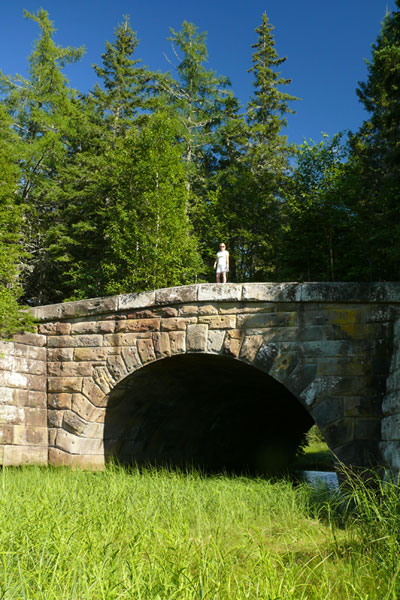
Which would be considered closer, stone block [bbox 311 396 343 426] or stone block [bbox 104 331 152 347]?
stone block [bbox 311 396 343 426]

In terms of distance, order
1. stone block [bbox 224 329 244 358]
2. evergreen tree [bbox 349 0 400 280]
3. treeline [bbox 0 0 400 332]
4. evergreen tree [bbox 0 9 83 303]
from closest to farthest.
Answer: stone block [bbox 224 329 244 358] → evergreen tree [bbox 349 0 400 280] → treeline [bbox 0 0 400 332] → evergreen tree [bbox 0 9 83 303]

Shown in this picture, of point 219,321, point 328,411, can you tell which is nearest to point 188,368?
point 219,321

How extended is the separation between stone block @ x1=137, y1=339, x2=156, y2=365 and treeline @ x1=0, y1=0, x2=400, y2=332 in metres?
4.21

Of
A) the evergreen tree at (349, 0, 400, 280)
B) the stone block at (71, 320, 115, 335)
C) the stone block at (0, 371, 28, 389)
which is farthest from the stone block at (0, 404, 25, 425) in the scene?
the evergreen tree at (349, 0, 400, 280)

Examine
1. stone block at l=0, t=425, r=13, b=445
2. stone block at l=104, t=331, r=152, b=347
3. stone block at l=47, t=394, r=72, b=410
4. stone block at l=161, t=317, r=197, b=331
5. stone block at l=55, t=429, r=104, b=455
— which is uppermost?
stone block at l=161, t=317, r=197, b=331

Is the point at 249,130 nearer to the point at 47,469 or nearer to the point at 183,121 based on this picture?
the point at 183,121

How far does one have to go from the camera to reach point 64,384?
779 cm

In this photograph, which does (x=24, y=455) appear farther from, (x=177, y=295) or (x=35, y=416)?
(x=177, y=295)

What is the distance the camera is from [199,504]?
4973 mm

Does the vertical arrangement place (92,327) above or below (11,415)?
above

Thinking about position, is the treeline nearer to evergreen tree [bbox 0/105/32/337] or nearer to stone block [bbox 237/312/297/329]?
evergreen tree [bbox 0/105/32/337]

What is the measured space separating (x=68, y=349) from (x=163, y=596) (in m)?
5.38

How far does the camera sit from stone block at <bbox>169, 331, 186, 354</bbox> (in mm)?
6980

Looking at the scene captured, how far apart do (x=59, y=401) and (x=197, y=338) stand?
240 centimetres
